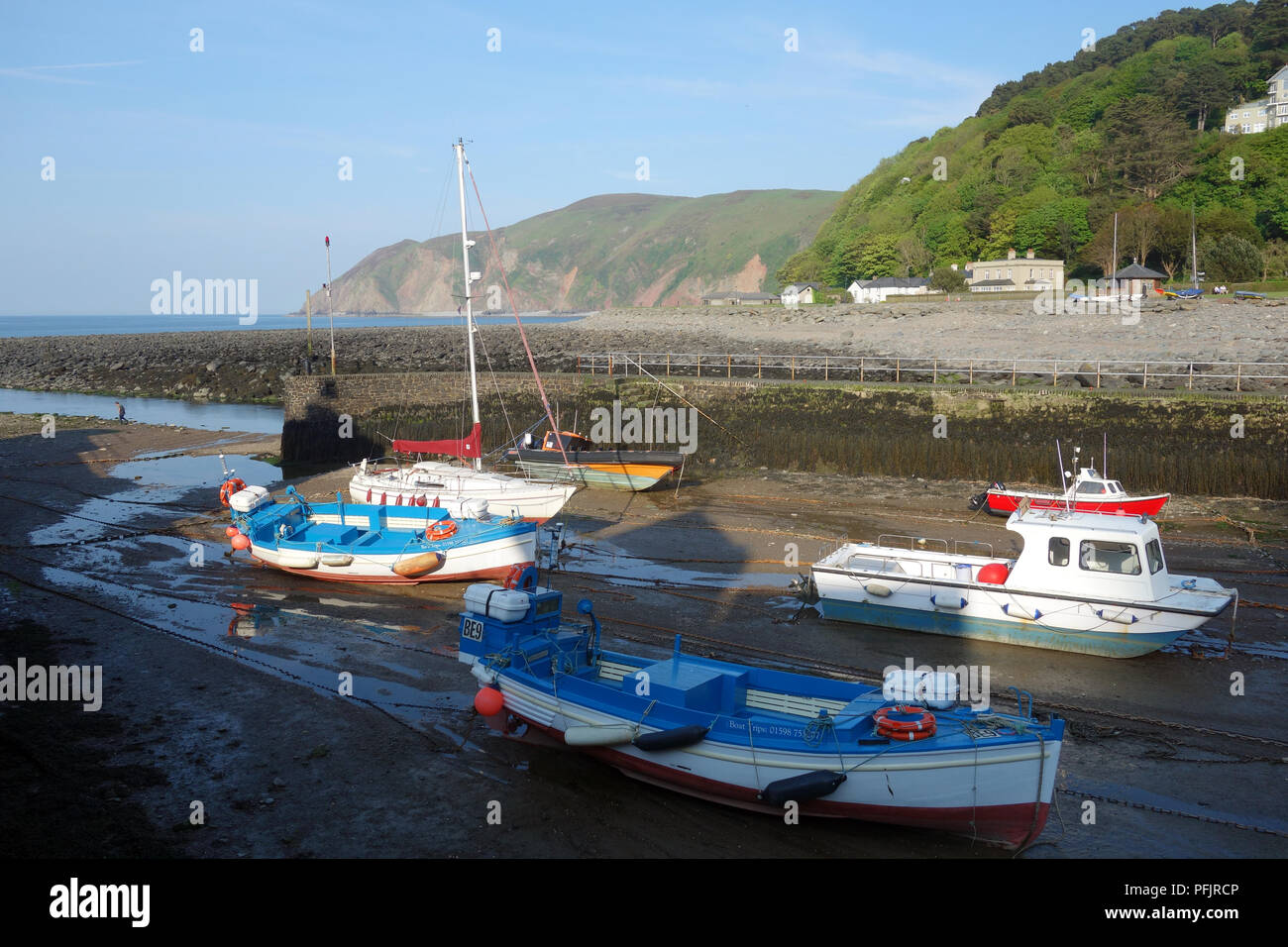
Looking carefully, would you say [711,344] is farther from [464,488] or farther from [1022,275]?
[464,488]

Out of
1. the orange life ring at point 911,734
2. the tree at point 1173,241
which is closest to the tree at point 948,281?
the tree at point 1173,241

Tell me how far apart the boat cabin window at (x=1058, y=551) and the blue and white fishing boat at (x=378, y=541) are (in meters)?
9.55

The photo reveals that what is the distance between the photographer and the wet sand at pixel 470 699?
9.54 meters

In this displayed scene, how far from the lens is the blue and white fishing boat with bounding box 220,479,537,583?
1850 cm

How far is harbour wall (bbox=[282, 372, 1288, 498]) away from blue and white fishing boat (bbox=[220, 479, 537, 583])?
42.8ft

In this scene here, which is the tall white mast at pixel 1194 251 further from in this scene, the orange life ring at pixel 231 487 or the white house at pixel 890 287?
the orange life ring at pixel 231 487

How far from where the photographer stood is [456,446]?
26078 millimetres

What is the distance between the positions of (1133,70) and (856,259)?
154 ft

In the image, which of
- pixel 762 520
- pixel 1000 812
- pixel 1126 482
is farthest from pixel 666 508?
pixel 1000 812

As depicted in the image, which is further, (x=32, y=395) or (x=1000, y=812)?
(x=32, y=395)

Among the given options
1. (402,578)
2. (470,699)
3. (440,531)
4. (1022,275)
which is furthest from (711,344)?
(470,699)

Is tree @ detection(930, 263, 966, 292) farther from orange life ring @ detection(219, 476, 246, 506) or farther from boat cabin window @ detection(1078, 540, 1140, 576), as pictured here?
boat cabin window @ detection(1078, 540, 1140, 576)

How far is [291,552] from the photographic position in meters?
19.0
